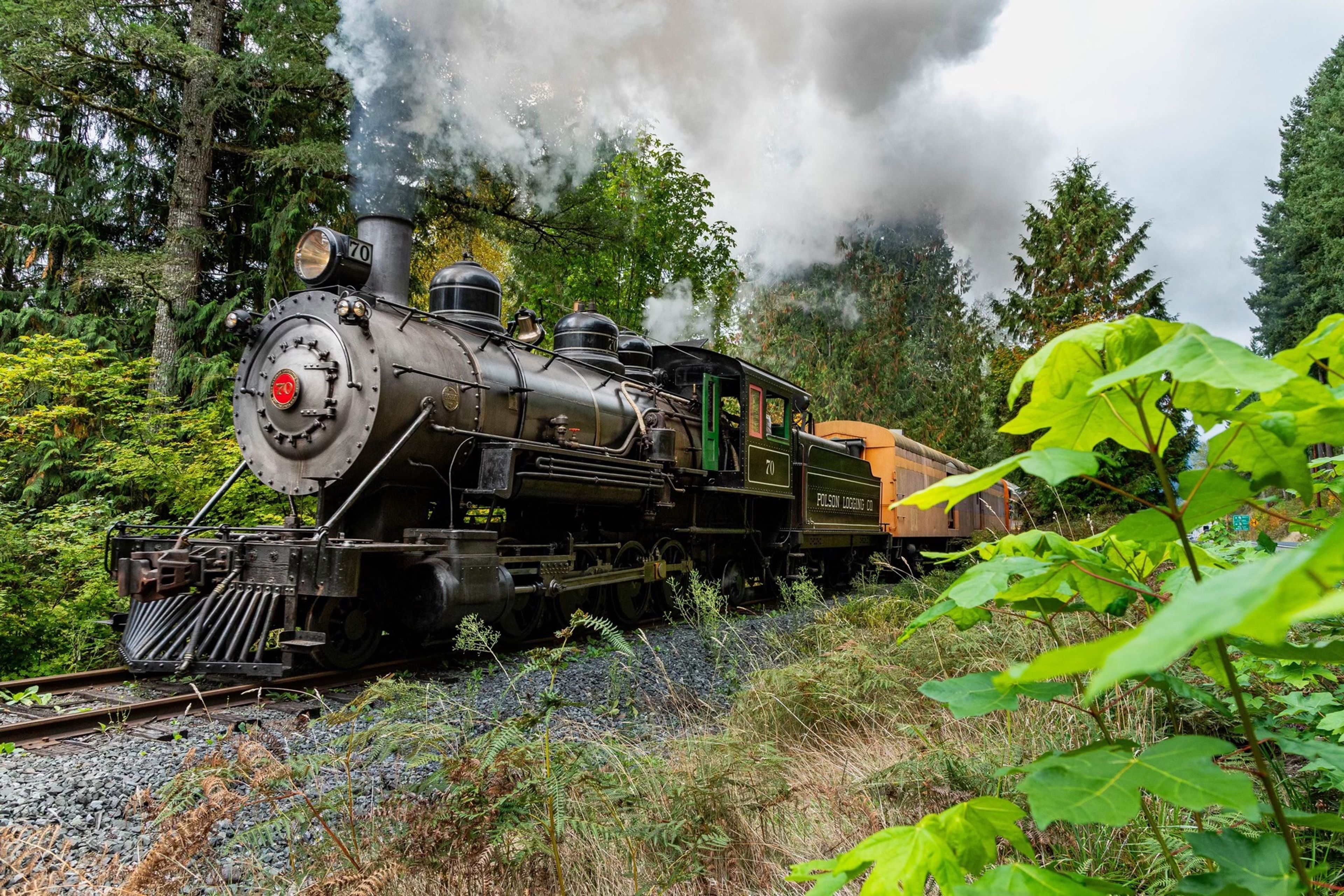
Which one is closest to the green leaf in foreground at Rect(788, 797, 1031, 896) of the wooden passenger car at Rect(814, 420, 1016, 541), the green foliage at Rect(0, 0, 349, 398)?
the green foliage at Rect(0, 0, 349, 398)

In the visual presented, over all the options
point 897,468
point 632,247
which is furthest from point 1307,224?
point 632,247

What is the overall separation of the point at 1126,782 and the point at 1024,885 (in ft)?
0.50

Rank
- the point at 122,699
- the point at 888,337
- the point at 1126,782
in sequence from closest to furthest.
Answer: the point at 1126,782, the point at 122,699, the point at 888,337

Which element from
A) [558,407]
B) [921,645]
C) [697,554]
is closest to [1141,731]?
[921,645]

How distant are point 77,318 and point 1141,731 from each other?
13.7 meters

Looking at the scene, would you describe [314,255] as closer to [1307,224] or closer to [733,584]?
[733,584]

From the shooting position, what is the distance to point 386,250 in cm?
738

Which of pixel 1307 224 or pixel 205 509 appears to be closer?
pixel 205 509

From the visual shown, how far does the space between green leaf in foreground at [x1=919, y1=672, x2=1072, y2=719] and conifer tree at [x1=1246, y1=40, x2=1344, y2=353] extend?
23.9 metres

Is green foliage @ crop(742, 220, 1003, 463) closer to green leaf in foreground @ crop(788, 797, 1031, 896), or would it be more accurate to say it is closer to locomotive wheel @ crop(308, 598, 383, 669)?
A: locomotive wheel @ crop(308, 598, 383, 669)

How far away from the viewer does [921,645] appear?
203 inches

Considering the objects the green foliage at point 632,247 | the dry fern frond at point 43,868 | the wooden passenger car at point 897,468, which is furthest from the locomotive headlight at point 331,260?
the wooden passenger car at point 897,468

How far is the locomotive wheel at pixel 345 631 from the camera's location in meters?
5.73

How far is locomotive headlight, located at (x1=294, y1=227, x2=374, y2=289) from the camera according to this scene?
6.59 m
